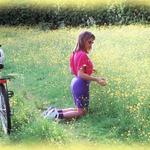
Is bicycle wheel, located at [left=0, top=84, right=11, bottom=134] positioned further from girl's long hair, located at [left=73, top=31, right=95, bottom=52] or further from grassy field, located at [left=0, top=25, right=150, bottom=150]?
girl's long hair, located at [left=73, top=31, right=95, bottom=52]

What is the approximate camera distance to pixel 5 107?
324 inches

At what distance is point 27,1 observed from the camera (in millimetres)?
25141

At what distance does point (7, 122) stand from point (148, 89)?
2.31m

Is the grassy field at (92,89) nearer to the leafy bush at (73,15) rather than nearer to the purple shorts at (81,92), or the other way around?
the purple shorts at (81,92)

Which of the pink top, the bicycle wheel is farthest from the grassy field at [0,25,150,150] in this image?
the pink top

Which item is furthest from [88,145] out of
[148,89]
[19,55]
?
[19,55]

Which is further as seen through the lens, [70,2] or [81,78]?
[70,2]

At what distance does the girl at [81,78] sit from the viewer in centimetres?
912

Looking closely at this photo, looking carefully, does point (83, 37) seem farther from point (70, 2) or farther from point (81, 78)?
point (70, 2)

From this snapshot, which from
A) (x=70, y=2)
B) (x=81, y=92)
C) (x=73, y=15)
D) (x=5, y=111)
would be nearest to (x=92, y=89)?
(x=81, y=92)

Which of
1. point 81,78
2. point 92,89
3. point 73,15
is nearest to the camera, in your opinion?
point 81,78

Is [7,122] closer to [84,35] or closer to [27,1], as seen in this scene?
[84,35]

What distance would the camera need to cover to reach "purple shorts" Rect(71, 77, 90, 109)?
30.5ft

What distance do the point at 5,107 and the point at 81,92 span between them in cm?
150
